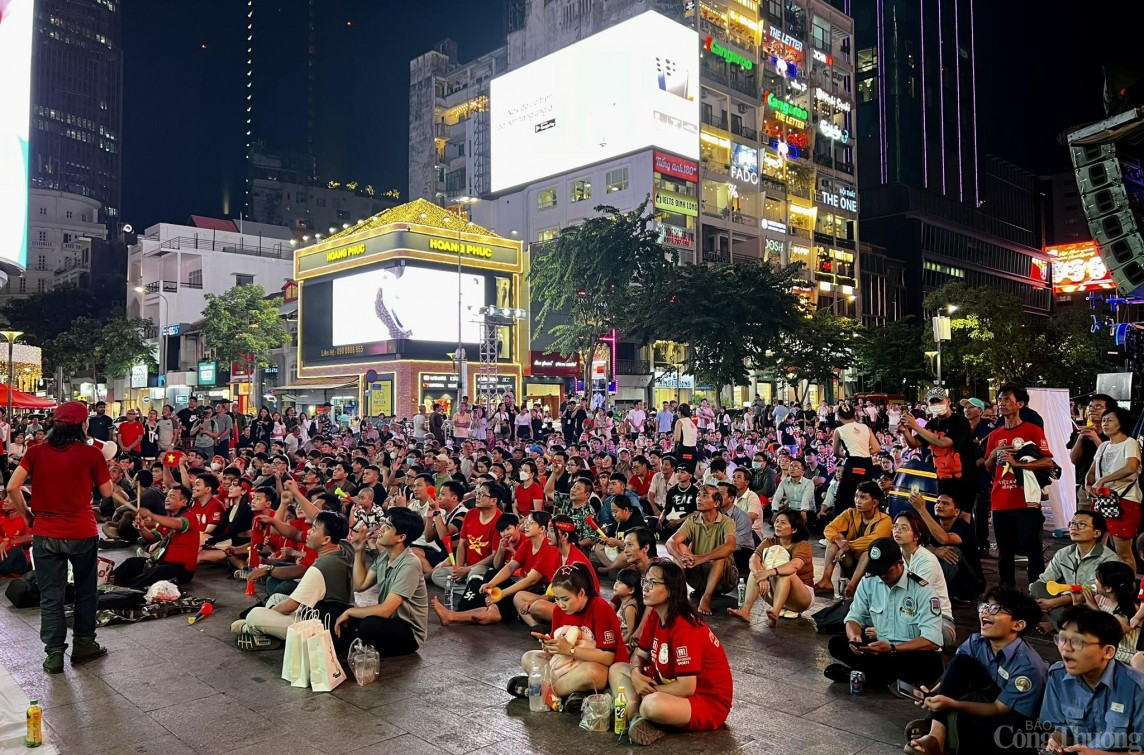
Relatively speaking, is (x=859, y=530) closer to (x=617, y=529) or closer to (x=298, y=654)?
(x=617, y=529)

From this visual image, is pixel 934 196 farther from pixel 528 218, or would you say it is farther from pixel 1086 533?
pixel 1086 533

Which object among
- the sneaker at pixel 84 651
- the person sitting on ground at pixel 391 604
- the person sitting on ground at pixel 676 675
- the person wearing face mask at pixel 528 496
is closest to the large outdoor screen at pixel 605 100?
the person wearing face mask at pixel 528 496

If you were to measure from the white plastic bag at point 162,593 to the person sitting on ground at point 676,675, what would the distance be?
551 centimetres

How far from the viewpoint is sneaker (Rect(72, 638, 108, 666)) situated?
658cm

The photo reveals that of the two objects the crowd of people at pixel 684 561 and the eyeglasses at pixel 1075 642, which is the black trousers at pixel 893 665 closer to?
the crowd of people at pixel 684 561

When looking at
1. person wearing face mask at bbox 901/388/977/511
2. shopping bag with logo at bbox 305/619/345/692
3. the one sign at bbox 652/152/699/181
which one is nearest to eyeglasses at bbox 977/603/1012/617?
person wearing face mask at bbox 901/388/977/511

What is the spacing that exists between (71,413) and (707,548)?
599 cm

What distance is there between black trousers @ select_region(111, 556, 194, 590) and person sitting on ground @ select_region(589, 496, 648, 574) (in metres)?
4.90

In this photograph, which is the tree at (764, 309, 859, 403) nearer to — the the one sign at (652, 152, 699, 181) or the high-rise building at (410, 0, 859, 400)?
the high-rise building at (410, 0, 859, 400)

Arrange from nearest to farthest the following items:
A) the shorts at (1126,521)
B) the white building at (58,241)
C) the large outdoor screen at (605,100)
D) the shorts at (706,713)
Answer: the shorts at (706,713), the shorts at (1126,521), the large outdoor screen at (605,100), the white building at (58,241)

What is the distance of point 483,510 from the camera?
29.7ft

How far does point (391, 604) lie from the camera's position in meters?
6.54

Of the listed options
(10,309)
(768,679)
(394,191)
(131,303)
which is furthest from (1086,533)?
(394,191)

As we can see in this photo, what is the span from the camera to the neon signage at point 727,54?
5183 centimetres
